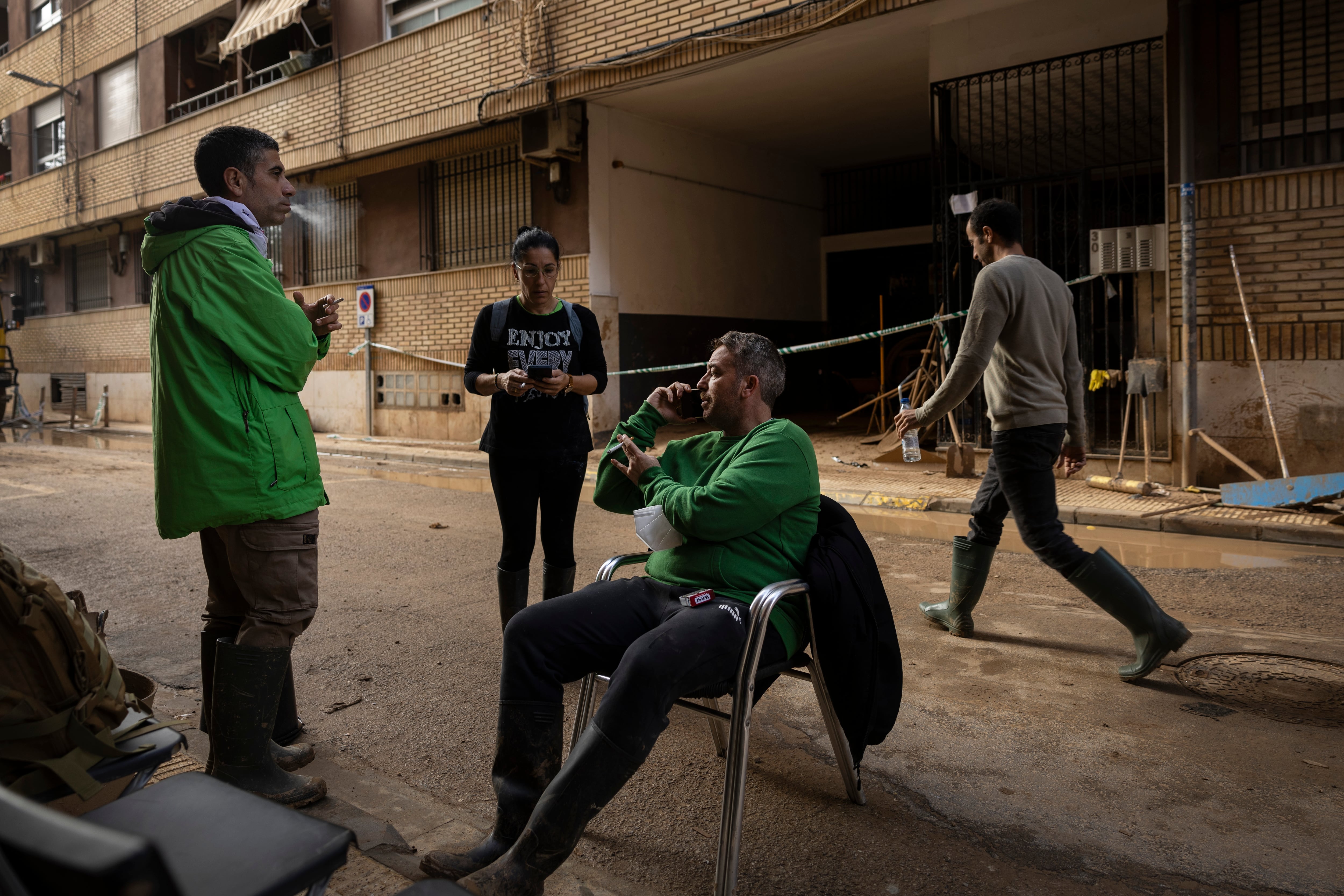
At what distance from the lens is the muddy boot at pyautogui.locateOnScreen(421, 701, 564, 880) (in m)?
2.35

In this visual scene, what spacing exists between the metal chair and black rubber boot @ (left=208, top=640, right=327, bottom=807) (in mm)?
884

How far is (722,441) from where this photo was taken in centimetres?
288

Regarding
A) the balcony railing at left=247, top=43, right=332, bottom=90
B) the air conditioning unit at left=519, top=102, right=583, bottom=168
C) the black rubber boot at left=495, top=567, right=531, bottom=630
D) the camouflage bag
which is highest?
the balcony railing at left=247, top=43, right=332, bottom=90

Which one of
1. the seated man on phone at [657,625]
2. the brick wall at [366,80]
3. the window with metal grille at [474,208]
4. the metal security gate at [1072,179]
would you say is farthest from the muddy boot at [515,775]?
the window with metal grille at [474,208]

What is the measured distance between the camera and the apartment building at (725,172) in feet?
26.3

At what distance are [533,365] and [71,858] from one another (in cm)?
317

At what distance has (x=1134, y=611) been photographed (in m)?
3.72

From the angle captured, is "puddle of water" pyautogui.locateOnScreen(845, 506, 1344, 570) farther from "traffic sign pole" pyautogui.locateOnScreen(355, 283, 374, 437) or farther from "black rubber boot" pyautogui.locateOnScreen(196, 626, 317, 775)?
"traffic sign pole" pyautogui.locateOnScreen(355, 283, 374, 437)

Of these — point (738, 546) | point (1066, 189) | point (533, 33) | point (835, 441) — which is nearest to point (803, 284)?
point (835, 441)

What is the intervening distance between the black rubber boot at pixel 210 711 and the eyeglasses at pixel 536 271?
5.66 feet

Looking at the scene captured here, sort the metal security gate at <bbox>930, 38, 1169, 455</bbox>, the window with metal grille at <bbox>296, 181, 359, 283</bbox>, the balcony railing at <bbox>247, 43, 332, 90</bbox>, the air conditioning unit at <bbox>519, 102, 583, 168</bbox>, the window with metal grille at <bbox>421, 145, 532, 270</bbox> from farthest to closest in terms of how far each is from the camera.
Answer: the window with metal grille at <bbox>296, 181, 359, 283</bbox> → the balcony railing at <bbox>247, 43, 332, 90</bbox> → the window with metal grille at <bbox>421, 145, 532, 270</bbox> → the air conditioning unit at <bbox>519, 102, 583, 168</bbox> → the metal security gate at <bbox>930, 38, 1169, 455</bbox>

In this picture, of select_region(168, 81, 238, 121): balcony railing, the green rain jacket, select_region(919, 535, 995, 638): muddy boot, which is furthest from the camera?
select_region(168, 81, 238, 121): balcony railing

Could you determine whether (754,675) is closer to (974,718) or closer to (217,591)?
(974,718)

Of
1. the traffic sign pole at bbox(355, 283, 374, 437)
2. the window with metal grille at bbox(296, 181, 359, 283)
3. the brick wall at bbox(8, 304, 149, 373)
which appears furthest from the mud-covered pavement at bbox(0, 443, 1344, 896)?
the brick wall at bbox(8, 304, 149, 373)
